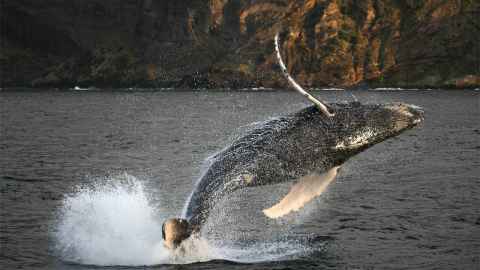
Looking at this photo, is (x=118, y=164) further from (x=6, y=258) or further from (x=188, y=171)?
(x=6, y=258)

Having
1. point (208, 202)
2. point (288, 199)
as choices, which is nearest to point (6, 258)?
point (208, 202)

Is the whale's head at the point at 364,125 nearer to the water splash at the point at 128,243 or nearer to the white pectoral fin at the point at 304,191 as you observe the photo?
the white pectoral fin at the point at 304,191

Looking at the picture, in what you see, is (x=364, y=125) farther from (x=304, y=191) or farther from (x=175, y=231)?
(x=175, y=231)

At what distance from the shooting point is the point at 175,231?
1571cm

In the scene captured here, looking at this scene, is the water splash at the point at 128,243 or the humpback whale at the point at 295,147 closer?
the humpback whale at the point at 295,147

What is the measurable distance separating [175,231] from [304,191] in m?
Answer: 3.97

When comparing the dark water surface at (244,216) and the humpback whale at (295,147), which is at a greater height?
the humpback whale at (295,147)

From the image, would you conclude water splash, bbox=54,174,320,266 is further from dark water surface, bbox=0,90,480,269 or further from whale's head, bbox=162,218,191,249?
whale's head, bbox=162,218,191,249

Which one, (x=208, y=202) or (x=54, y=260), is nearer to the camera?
(x=208, y=202)

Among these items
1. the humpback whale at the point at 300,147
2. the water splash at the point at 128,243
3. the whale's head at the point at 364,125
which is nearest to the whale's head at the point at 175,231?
the humpback whale at the point at 300,147

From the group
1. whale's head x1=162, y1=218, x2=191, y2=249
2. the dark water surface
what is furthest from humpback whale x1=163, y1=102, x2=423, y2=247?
the dark water surface

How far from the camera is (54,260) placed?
19.2 m

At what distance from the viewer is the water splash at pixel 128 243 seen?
18906 millimetres

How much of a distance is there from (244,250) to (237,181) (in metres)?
4.19
